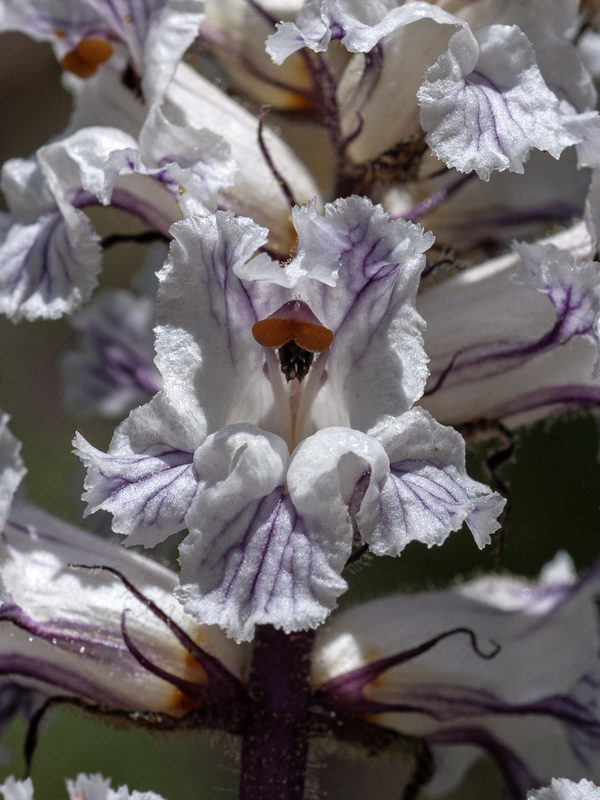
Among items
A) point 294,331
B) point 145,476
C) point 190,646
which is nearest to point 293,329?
point 294,331

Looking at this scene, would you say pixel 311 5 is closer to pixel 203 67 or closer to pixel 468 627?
pixel 203 67

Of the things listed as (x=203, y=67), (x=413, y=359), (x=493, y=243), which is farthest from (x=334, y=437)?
(x=203, y=67)

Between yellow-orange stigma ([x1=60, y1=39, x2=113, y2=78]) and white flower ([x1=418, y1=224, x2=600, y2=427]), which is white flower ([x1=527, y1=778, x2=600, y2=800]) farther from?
yellow-orange stigma ([x1=60, y1=39, x2=113, y2=78])

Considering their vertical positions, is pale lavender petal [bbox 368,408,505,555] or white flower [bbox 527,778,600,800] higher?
pale lavender petal [bbox 368,408,505,555]

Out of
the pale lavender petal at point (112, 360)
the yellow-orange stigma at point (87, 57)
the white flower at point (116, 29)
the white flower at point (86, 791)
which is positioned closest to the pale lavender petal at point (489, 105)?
the white flower at point (116, 29)

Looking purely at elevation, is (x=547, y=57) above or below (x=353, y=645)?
above

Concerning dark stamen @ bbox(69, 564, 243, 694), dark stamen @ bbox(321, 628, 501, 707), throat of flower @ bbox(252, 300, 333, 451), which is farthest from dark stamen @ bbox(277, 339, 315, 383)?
dark stamen @ bbox(321, 628, 501, 707)

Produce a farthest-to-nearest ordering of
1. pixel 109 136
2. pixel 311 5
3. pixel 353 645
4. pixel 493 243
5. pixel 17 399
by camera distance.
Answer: pixel 17 399, pixel 493 243, pixel 353 645, pixel 109 136, pixel 311 5
